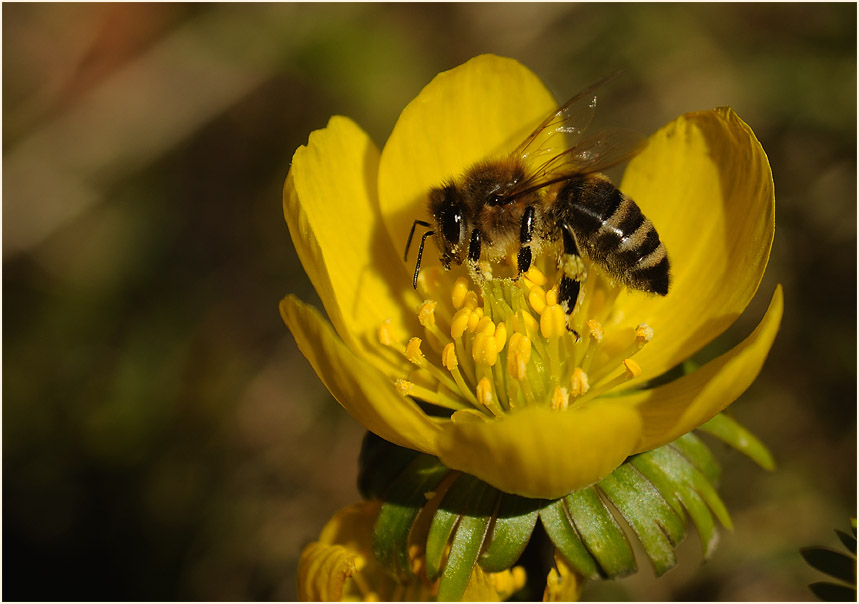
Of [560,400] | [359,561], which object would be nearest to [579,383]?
[560,400]

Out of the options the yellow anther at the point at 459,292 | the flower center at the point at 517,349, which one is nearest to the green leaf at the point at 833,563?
the flower center at the point at 517,349

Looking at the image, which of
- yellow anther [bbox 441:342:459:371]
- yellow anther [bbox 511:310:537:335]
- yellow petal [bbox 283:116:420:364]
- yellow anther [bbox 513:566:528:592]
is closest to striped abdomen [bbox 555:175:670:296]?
yellow anther [bbox 511:310:537:335]

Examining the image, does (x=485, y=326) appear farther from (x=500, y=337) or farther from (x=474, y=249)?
(x=474, y=249)

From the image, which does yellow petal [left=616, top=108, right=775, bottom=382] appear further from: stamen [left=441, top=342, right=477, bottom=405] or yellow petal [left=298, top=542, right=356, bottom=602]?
yellow petal [left=298, top=542, right=356, bottom=602]

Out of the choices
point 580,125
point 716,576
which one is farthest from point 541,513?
point 716,576

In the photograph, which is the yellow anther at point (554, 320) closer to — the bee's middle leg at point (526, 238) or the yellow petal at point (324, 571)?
the bee's middle leg at point (526, 238)

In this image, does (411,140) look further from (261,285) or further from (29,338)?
(29,338)
